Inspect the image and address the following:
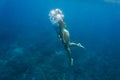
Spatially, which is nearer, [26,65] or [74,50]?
[26,65]

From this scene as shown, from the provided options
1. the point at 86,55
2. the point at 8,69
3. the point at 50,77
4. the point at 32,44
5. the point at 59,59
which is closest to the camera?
the point at 50,77

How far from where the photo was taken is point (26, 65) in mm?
18188

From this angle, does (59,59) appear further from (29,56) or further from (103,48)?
(103,48)

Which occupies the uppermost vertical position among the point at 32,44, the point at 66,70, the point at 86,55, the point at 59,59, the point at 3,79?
the point at 32,44

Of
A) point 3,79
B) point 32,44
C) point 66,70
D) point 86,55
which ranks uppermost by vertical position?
point 32,44

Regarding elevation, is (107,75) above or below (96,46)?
below

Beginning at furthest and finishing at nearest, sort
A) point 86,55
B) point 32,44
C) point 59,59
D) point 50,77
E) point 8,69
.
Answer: point 32,44 → point 86,55 → point 59,59 → point 8,69 → point 50,77

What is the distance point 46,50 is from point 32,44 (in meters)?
2.99

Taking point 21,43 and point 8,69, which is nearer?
point 8,69

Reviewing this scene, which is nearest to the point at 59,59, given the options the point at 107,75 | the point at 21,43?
the point at 107,75

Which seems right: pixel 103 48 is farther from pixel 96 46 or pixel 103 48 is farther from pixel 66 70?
pixel 66 70

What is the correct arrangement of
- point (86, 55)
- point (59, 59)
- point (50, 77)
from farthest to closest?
point (86, 55) → point (59, 59) → point (50, 77)

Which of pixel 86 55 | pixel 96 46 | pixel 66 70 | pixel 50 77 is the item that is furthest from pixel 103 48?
pixel 50 77

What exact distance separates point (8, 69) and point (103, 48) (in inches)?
455
